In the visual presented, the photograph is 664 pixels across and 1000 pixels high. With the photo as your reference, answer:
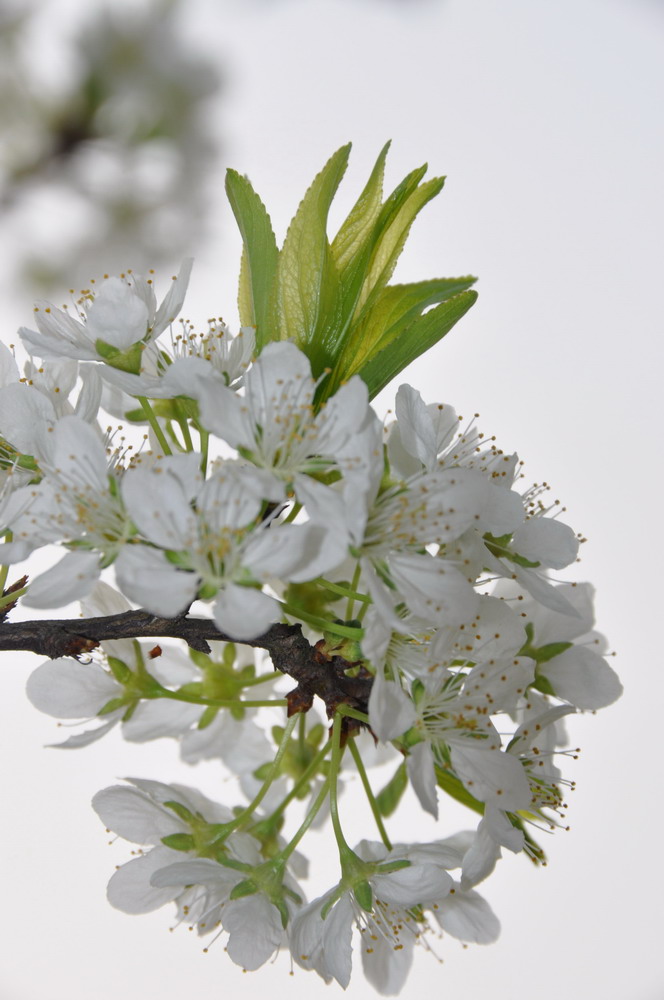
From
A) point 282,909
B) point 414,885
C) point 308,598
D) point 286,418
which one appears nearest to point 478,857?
point 414,885

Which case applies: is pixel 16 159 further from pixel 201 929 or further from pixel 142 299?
pixel 201 929

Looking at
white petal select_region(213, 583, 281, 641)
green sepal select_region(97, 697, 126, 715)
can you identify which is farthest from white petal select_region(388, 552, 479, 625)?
green sepal select_region(97, 697, 126, 715)

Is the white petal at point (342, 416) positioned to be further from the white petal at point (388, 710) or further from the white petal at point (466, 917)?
the white petal at point (466, 917)

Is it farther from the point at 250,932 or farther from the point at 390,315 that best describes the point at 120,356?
the point at 250,932

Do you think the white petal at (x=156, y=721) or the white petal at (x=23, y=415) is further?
the white petal at (x=156, y=721)

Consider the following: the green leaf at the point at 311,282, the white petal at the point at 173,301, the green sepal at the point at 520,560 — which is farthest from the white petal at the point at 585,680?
the white petal at the point at 173,301

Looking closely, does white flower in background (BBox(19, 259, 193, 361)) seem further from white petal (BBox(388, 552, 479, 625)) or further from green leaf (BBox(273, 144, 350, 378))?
white petal (BBox(388, 552, 479, 625))
